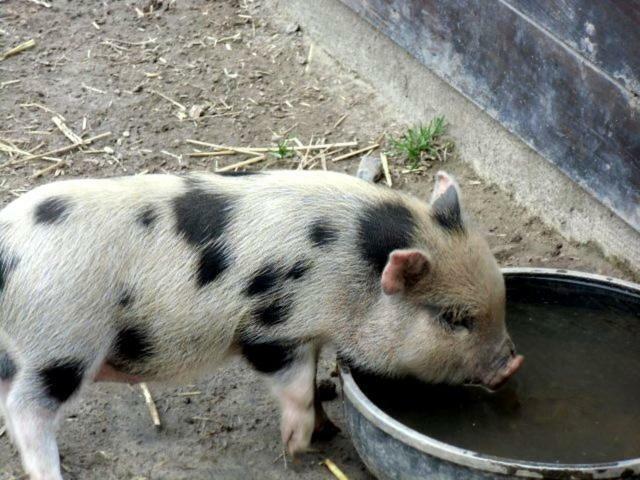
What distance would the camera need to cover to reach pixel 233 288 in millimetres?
4312

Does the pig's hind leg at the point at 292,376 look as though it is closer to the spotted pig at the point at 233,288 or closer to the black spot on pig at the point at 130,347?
the spotted pig at the point at 233,288

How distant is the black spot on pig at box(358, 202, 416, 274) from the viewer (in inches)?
171

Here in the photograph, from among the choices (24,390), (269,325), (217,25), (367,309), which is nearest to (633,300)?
(367,309)

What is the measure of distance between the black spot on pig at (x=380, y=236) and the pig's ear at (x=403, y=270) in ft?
0.41

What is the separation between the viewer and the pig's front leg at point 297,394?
444 cm

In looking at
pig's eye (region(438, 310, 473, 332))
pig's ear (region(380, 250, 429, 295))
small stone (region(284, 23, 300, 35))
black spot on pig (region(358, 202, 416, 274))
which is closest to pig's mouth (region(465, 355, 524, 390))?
pig's eye (region(438, 310, 473, 332))

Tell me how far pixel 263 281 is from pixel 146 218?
19.5 inches

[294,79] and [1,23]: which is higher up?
[294,79]

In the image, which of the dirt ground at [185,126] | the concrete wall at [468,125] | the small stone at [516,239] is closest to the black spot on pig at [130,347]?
the dirt ground at [185,126]

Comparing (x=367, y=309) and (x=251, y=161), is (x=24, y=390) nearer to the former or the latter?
(x=367, y=309)

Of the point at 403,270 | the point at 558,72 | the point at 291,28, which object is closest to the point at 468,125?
the point at 558,72

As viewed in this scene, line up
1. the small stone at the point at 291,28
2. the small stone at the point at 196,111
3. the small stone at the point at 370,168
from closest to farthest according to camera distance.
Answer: the small stone at the point at 370,168 < the small stone at the point at 196,111 < the small stone at the point at 291,28

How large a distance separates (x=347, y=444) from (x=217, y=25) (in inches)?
162

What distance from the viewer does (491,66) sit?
6098mm
